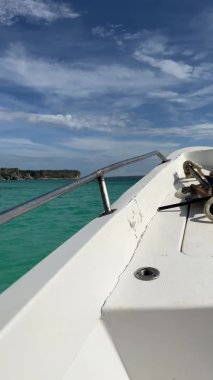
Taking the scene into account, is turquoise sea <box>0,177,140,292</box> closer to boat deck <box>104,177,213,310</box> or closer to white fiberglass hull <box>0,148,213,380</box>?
boat deck <box>104,177,213,310</box>

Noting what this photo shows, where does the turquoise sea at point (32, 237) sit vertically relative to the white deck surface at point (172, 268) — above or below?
below

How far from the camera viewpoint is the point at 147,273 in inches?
58.4

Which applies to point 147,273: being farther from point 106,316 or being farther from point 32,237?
point 32,237

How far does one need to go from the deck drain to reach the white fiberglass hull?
25 mm

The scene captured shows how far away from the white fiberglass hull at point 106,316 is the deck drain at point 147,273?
25 millimetres

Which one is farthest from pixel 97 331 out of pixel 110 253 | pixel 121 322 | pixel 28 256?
pixel 28 256

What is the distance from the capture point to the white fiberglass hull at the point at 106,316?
0.86 metres

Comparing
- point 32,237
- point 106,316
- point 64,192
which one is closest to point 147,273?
point 106,316

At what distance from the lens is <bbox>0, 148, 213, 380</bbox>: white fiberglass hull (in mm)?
856

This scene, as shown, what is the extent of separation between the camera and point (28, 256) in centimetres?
554

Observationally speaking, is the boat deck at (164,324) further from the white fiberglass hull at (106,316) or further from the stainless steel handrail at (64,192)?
the stainless steel handrail at (64,192)

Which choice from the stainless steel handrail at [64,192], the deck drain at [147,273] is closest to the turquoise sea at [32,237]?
the stainless steel handrail at [64,192]

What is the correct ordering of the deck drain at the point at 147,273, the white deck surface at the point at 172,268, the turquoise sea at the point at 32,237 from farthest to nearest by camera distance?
the turquoise sea at the point at 32,237, the deck drain at the point at 147,273, the white deck surface at the point at 172,268

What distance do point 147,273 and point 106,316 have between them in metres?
0.34
